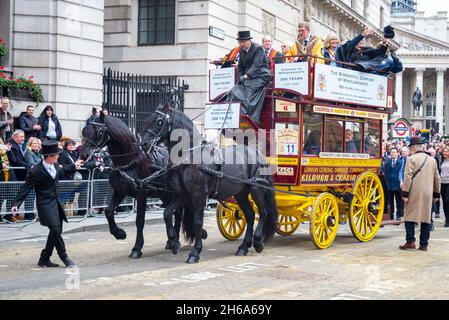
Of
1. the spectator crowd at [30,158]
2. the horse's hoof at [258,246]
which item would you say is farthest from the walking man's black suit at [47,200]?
the spectator crowd at [30,158]

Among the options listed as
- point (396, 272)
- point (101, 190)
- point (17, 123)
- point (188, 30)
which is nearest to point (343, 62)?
point (396, 272)

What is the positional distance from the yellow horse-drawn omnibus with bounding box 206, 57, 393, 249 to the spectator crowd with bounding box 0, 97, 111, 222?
→ 3.57 meters

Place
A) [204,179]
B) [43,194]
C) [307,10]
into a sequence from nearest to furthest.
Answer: [43,194] < [204,179] < [307,10]

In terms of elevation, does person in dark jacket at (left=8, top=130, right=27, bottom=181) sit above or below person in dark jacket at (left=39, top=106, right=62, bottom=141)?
below

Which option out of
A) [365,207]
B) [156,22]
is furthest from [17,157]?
[156,22]

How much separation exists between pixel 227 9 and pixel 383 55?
13585mm

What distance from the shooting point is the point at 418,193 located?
11.8 meters

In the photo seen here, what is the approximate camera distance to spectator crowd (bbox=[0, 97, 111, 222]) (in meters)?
14.2

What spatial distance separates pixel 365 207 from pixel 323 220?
144cm

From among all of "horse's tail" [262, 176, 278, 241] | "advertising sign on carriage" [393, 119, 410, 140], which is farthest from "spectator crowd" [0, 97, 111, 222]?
"advertising sign on carriage" [393, 119, 410, 140]

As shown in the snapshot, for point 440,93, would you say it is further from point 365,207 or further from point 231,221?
point 231,221

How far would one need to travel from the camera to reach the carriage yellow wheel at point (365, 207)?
12492 millimetres

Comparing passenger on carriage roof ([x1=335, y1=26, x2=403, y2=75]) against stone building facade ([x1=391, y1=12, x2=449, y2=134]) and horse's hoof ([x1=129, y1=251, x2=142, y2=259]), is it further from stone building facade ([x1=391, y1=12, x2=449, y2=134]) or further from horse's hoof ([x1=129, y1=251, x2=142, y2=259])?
stone building facade ([x1=391, y1=12, x2=449, y2=134])
